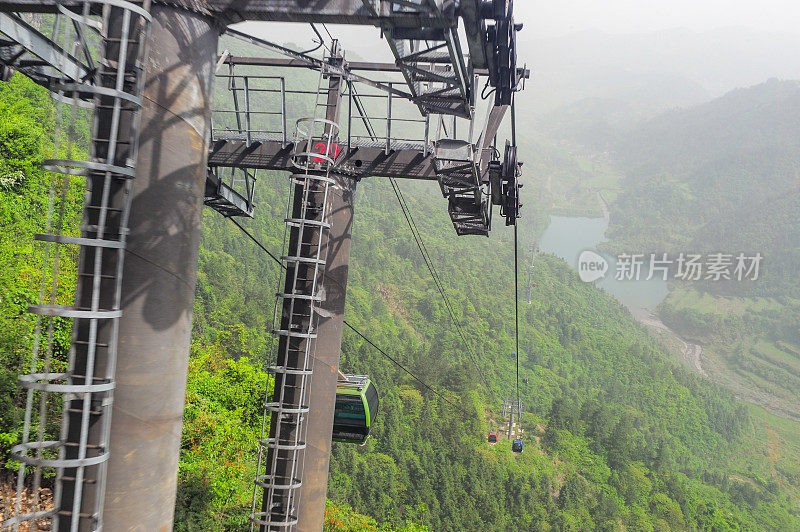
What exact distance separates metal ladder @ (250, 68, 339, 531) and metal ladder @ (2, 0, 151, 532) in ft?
11.8

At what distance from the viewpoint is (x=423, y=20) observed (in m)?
4.63

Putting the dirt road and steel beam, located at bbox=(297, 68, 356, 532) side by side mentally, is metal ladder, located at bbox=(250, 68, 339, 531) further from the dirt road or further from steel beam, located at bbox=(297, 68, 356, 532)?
the dirt road

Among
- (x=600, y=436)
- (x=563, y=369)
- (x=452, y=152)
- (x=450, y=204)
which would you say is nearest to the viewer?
(x=452, y=152)

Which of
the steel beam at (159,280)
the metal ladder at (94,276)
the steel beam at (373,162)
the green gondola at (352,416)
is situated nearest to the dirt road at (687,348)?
the green gondola at (352,416)

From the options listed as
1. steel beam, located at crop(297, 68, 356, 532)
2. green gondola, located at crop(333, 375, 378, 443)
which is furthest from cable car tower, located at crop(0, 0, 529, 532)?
green gondola, located at crop(333, 375, 378, 443)

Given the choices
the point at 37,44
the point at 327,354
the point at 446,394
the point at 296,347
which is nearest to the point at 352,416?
the point at 327,354

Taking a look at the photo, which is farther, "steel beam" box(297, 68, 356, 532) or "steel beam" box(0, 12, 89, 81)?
"steel beam" box(297, 68, 356, 532)

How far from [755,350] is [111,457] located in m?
196

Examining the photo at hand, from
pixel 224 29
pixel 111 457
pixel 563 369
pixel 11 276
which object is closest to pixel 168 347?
pixel 111 457

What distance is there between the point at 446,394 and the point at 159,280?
67.5 metres

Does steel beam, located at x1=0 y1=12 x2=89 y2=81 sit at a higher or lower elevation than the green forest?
higher

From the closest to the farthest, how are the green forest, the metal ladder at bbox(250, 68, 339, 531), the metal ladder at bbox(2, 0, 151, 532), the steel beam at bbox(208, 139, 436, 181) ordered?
the metal ladder at bbox(2, 0, 151, 532) < the metal ladder at bbox(250, 68, 339, 531) < the steel beam at bbox(208, 139, 436, 181) < the green forest

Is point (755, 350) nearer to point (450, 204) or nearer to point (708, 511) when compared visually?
point (708, 511)

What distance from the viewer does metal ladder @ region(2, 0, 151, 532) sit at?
12.2ft
